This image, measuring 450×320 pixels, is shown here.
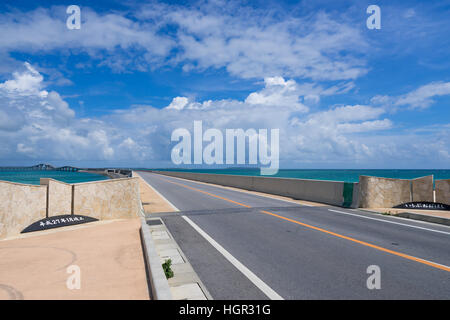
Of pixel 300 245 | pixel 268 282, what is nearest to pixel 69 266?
pixel 268 282

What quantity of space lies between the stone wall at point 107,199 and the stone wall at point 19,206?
3.83 feet

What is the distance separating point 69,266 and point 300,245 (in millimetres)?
4987

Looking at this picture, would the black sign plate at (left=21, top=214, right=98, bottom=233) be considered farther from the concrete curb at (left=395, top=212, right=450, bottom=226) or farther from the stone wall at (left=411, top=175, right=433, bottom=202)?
the stone wall at (left=411, top=175, right=433, bottom=202)

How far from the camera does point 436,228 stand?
952 cm

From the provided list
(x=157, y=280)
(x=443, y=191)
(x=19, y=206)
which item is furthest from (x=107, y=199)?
(x=443, y=191)

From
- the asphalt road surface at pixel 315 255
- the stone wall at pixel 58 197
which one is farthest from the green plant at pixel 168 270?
the stone wall at pixel 58 197

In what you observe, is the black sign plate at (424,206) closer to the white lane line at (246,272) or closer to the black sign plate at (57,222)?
the white lane line at (246,272)

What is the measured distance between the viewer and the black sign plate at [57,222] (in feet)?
28.3

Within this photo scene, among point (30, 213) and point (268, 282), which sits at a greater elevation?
point (30, 213)

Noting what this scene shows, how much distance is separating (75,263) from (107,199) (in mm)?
4950

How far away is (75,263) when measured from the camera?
581 centimetres

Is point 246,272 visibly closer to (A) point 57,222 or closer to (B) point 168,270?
(B) point 168,270
